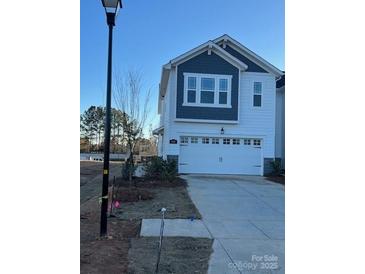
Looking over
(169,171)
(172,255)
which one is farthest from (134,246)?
(169,171)

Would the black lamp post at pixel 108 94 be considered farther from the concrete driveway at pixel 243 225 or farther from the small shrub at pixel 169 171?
the small shrub at pixel 169 171

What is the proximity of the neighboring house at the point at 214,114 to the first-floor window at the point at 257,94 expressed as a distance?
0.30m

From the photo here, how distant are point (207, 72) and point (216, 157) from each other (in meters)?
4.04

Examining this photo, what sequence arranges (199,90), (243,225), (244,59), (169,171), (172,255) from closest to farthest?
(172,255), (243,225), (169,171), (199,90), (244,59)

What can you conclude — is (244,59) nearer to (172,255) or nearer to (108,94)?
(108,94)

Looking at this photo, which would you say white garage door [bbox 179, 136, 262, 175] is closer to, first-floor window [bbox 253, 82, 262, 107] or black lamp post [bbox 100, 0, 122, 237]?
first-floor window [bbox 253, 82, 262, 107]

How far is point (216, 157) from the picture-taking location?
17.7 m

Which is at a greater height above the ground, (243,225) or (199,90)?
(199,90)

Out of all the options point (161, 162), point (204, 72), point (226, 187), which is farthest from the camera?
point (204, 72)
